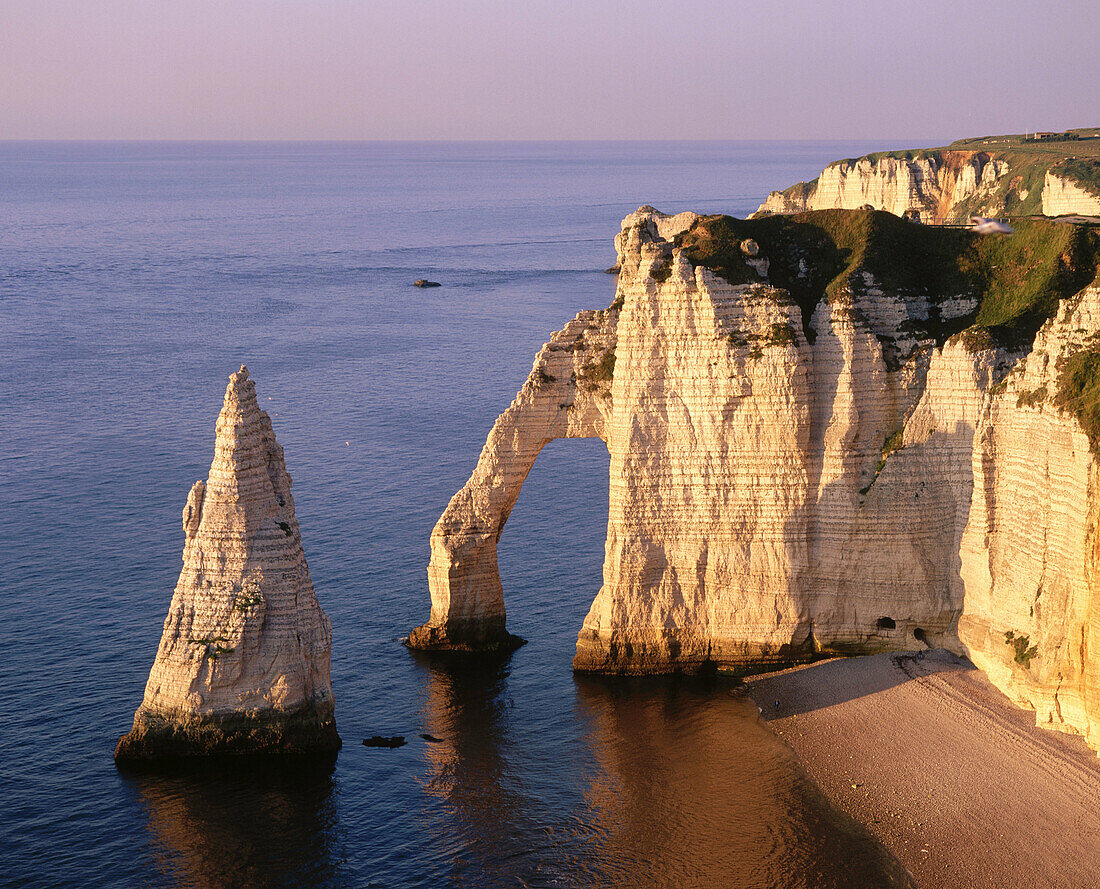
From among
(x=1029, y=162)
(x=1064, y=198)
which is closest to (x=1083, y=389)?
(x=1064, y=198)

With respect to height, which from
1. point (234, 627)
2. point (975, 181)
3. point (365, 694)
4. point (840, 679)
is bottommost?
point (365, 694)

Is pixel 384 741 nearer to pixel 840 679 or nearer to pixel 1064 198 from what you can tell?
pixel 840 679

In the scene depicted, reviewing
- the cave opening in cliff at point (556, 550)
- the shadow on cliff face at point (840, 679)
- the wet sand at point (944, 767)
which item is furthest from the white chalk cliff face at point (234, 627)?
the wet sand at point (944, 767)

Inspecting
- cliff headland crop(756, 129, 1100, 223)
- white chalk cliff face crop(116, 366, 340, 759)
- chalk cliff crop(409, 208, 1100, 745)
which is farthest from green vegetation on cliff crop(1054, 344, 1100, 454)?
cliff headland crop(756, 129, 1100, 223)

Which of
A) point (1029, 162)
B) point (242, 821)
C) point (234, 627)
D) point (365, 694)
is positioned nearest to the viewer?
point (242, 821)

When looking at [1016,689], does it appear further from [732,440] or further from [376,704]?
[376,704]

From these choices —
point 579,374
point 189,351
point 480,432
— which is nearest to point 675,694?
point 579,374
